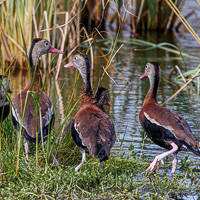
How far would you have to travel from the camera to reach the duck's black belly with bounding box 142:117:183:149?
610cm

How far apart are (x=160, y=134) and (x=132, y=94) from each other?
12.8 ft

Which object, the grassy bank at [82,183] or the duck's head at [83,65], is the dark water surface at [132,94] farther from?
the grassy bank at [82,183]

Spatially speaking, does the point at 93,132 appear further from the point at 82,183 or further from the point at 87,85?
the point at 87,85

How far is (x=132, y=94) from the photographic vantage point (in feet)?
33.1

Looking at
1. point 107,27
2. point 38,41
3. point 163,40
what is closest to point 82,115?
point 38,41

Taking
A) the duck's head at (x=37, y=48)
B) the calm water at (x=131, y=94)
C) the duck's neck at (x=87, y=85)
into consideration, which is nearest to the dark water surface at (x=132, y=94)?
the calm water at (x=131, y=94)

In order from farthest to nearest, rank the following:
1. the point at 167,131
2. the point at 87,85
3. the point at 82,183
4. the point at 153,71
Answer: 1. the point at 153,71
2. the point at 87,85
3. the point at 167,131
4. the point at 82,183

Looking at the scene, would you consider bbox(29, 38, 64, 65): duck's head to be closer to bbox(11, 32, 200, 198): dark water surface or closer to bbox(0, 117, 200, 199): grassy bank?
bbox(11, 32, 200, 198): dark water surface

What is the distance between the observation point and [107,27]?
17875mm

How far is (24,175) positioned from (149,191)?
49.0 inches

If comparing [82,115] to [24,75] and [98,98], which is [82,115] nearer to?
[98,98]

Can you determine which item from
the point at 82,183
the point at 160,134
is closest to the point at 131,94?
the point at 160,134

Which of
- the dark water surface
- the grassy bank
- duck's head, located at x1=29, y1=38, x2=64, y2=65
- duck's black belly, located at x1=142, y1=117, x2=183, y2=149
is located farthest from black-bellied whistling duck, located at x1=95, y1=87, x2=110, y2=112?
the grassy bank

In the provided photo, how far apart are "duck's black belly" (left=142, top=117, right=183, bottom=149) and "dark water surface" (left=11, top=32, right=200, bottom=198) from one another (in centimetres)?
20
